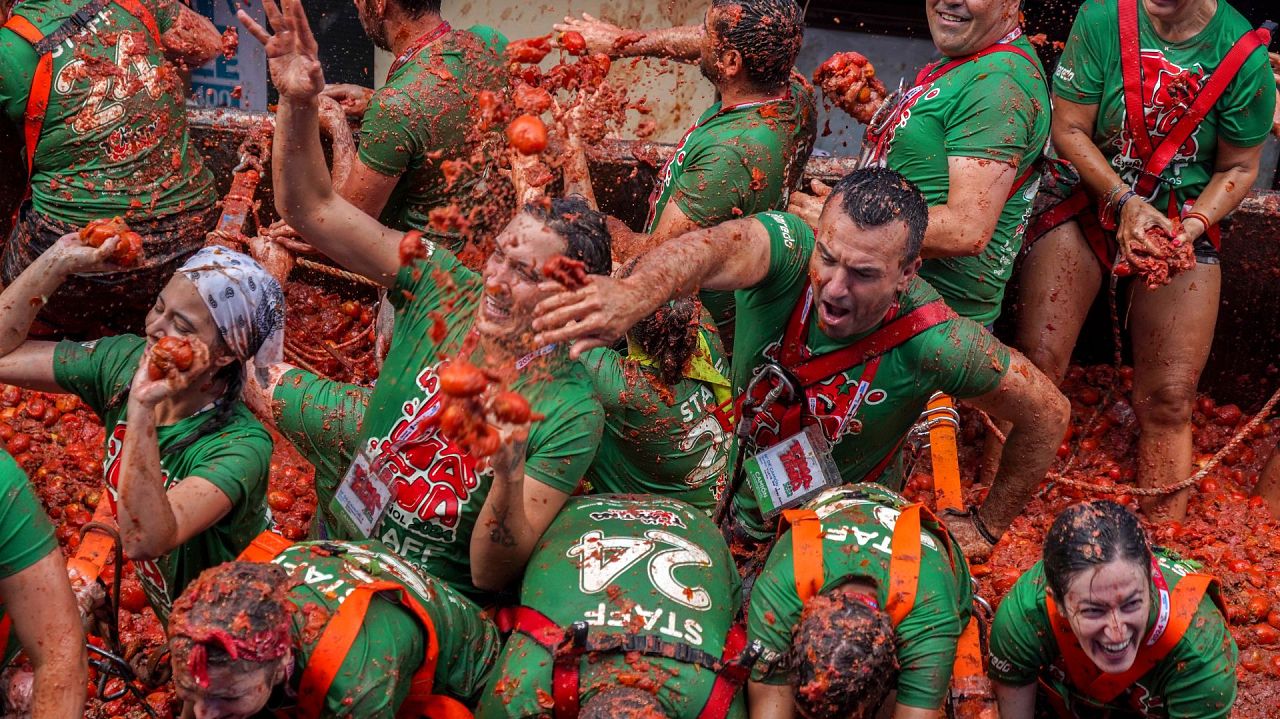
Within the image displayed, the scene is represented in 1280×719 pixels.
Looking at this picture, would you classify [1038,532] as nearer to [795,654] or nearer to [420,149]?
[795,654]

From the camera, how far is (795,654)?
3258mm

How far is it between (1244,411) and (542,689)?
4.18 m

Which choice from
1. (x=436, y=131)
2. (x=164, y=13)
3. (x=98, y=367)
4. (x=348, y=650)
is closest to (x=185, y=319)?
(x=98, y=367)

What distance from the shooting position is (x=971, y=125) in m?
4.16

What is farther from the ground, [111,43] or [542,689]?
[111,43]

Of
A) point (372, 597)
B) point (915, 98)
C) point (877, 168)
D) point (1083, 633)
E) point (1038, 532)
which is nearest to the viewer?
point (372, 597)

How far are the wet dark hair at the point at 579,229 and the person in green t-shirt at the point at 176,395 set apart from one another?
0.73 m

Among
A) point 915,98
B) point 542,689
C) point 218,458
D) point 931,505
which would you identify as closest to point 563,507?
point 542,689

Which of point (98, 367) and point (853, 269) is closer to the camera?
point (98, 367)

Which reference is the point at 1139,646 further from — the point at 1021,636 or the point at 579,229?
the point at 579,229

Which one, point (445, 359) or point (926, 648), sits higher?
point (445, 359)

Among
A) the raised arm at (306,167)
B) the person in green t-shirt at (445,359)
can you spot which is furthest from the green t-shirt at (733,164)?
the raised arm at (306,167)

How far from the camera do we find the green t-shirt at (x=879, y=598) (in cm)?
331

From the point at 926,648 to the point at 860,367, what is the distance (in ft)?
2.76
